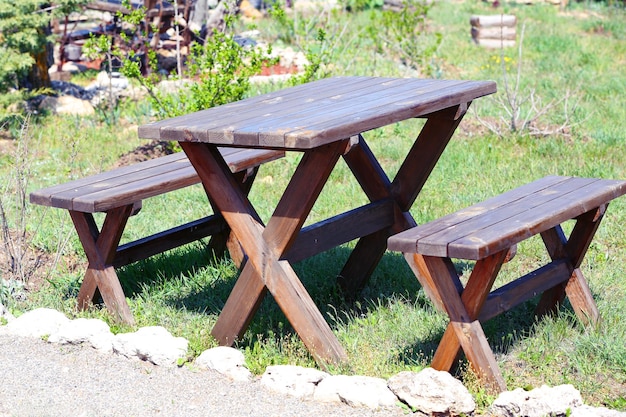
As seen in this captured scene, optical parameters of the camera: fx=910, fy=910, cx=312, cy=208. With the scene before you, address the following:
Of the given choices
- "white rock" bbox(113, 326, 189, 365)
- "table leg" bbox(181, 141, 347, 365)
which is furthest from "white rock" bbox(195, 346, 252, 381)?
"table leg" bbox(181, 141, 347, 365)

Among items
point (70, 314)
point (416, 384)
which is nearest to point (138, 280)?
point (70, 314)

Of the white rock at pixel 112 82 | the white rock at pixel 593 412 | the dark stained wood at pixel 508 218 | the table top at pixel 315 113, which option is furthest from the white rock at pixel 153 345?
the white rock at pixel 112 82

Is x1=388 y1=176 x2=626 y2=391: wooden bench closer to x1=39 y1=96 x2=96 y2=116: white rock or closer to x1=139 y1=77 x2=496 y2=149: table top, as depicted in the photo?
x1=139 y1=77 x2=496 y2=149: table top

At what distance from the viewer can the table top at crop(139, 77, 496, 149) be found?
3320 millimetres

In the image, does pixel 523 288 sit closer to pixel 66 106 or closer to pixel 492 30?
pixel 66 106

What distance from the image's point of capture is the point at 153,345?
3.84 meters

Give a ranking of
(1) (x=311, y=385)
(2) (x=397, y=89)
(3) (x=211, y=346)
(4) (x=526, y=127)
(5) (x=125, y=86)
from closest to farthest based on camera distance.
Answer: (1) (x=311, y=385) → (3) (x=211, y=346) → (2) (x=397, y=89) → (4) (x=526, y=127) → (5) (x=125, y=86)

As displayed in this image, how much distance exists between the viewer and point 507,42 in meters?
11.7

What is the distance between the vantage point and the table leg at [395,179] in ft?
14.2

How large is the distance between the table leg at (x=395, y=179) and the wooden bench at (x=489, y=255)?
0.47 metres

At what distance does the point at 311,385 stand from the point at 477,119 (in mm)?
4546

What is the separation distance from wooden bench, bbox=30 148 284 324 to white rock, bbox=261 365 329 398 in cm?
103

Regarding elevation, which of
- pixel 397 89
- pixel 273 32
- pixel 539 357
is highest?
pixel 397 89

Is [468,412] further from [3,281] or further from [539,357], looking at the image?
[3,281]
